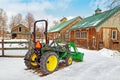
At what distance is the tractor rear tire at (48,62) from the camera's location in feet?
27.3

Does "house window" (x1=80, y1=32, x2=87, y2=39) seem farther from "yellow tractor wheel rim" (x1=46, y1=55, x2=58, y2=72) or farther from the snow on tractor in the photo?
"yellow tractor wheel rim" (x1=46, y1=55, x2=58, y2=72)

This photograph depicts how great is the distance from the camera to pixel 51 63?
8930 mm

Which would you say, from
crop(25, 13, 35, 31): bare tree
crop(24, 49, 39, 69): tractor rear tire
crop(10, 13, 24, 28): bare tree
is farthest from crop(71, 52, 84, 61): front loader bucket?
crop(10, 13, 24, 28): bare tree

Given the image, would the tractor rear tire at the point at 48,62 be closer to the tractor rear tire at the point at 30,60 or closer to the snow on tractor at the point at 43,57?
the snow on tractor at the point at 43,57

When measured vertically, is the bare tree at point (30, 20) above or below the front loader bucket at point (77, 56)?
above

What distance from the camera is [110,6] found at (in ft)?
46.7

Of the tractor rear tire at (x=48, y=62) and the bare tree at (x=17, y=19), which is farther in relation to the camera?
the bare tree at (x=17, y=19)

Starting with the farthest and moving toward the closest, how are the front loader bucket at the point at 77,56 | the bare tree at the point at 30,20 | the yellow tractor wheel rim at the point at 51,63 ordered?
the bare tree at the point at 30,20 → the front loader bucket at the point at 77,56 → the yellow tractor wheel rim at the point at 51,63

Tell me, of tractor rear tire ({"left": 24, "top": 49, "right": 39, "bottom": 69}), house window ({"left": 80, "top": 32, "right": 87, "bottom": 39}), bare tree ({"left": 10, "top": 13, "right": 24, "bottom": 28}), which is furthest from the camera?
bare tree ({"left": 10, "top": 13, "right": 24, "bottom": 28})

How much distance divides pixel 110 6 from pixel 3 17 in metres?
61.0

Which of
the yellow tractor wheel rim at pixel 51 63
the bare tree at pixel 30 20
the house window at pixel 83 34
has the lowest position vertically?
the yellow tractor wheel rim at pixel 51 63

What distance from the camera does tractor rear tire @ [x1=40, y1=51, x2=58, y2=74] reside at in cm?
833

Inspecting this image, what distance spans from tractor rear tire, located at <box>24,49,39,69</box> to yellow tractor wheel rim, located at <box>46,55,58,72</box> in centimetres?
76

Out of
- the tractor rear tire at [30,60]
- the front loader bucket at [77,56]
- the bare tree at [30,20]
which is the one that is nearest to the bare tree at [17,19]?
the bare tree at [30,20]
